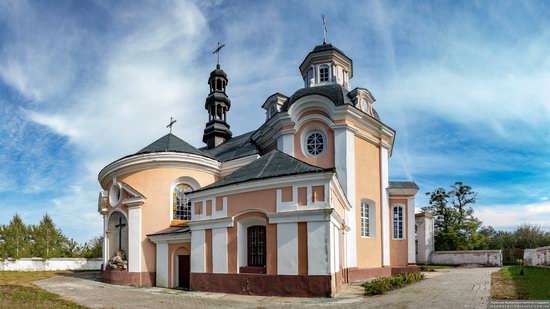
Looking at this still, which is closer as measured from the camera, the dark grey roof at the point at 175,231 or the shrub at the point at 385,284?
the shrub at the point at 385,284

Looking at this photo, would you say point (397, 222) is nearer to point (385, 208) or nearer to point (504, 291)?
point (385, 208)

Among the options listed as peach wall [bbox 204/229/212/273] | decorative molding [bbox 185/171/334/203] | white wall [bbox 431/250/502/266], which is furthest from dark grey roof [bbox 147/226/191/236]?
white wall [bbox 431/250/502/266]

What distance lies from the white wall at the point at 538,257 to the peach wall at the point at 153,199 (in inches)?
825

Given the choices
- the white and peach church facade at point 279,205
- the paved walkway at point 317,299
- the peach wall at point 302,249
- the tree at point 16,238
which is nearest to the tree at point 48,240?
the tree at point 16,238

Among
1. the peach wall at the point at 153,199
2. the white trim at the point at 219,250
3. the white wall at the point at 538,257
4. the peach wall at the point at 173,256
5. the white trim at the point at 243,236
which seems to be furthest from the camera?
the white wall at the point at 538,257

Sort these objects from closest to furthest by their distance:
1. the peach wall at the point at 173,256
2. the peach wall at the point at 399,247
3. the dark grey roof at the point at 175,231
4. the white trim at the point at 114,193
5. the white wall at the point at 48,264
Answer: the dark grey roof at the point at 175,231 → the peach wall at the point at 173,256 → the white trim at the point at 114,193 → the peach wall at the point at 399,247 → the white wall at the point at 48,264

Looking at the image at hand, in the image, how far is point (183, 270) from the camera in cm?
1800

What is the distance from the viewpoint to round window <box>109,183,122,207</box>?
67.7ft

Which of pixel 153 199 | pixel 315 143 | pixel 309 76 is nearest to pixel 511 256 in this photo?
pixel 309 76

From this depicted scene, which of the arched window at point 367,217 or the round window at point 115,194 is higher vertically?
the round window at point 115,194

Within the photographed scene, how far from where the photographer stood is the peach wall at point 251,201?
45.9 feet

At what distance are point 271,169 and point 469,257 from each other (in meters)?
22.8

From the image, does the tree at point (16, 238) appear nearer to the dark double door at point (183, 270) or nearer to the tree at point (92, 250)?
the tree at point (92, 250)

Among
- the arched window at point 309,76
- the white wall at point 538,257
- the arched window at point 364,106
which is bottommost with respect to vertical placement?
the white wall at point 538,257
